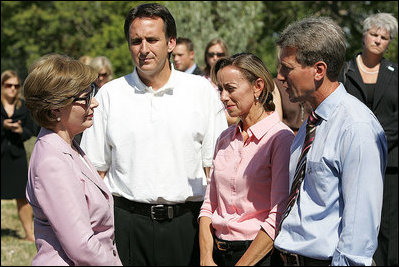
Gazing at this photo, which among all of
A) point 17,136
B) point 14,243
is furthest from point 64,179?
point 17,136

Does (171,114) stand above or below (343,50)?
below

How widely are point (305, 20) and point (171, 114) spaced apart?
4.35 ft

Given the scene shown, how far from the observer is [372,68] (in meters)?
6.30

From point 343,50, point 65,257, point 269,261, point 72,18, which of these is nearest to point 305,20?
point 343,50

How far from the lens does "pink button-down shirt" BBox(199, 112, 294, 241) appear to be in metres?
3.31

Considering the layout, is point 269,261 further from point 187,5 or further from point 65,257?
point 187,5

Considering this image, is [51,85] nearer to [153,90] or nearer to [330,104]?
[153,90]

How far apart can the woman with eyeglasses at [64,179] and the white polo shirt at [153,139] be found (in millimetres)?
Result: 751

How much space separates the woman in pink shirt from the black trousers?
444 mm

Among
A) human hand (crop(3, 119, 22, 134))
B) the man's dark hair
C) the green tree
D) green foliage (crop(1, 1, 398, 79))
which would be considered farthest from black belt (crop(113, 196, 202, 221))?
green foliage (crop(1, 1, 398, 79))

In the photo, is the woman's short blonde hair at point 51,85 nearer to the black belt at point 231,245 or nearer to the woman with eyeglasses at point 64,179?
the woman with eyeglasses at point 64,179

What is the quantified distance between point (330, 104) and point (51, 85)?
1356 mm

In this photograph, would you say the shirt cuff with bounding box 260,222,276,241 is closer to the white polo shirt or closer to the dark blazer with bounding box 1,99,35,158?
the white polo shirt

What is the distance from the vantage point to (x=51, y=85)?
2.96 meters
